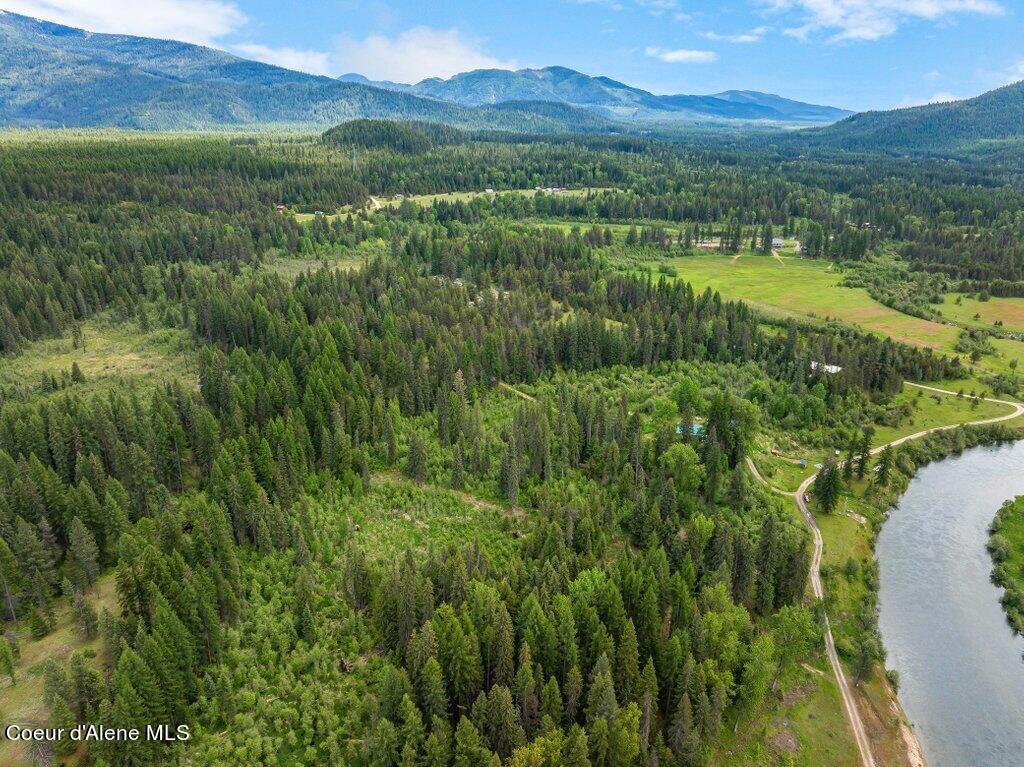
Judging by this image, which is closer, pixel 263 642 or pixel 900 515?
pixel 263 642

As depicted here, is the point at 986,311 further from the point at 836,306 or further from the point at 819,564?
the point at 819,564

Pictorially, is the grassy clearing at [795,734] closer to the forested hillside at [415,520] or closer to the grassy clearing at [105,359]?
the forested hillside at [415,520]

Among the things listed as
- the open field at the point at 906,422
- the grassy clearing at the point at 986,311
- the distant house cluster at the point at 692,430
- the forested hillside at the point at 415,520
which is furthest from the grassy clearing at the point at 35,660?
the grassy clearing at the point at 986,311

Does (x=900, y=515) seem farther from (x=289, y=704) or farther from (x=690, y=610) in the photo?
(x=289, y=704)

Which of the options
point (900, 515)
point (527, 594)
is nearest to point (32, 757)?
point (527, 594)

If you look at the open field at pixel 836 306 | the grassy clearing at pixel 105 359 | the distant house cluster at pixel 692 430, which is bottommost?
the grassy clearing at pixel 105 359

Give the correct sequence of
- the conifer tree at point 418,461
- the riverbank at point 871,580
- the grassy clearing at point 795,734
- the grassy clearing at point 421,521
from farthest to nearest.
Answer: the conifer tree at point 418,461, the grassy clearing at point 421,521, the riverbank at point 871,580, the grassy clearing at point 795,734
